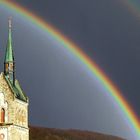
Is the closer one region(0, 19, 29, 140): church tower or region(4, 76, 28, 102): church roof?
region(0, 19, 29, 140): church tower

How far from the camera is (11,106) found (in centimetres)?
8406

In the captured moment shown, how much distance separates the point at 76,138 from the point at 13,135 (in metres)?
96.8

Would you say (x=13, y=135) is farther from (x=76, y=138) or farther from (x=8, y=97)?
(x=76, y=138)

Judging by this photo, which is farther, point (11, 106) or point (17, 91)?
point (17, 91)

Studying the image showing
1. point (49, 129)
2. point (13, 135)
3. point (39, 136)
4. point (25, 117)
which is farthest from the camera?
point (49, 129)

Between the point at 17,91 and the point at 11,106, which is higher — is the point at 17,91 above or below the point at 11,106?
above

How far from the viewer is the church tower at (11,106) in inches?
3270

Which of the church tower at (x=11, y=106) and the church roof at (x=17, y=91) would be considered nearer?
the church tower at (x=11, y=106)

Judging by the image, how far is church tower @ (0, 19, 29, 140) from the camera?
83062 mm

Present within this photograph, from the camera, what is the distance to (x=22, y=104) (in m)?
87.3

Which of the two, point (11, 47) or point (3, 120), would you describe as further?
point (11, 47)

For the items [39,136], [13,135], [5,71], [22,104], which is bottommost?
[13,135]

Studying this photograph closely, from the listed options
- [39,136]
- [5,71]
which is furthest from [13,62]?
[39,136]

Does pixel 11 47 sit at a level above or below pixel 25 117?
above
